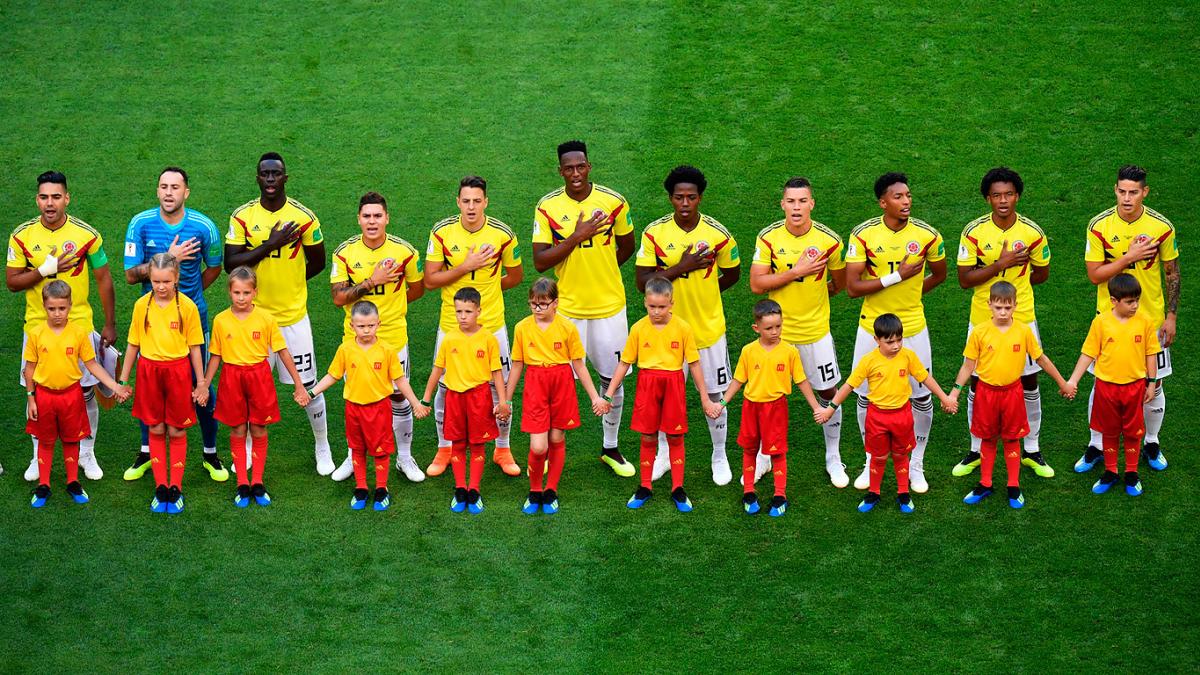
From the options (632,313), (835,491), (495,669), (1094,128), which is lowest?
(495,669)

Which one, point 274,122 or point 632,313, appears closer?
point 632,313

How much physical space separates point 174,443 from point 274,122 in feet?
17.4

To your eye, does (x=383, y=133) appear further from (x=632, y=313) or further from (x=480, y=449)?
(x=480, y=449)

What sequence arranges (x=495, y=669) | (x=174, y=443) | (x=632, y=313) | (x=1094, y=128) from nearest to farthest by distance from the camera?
(x=495, y=669)
(x=174, y=443)
(x=632, y=313)
(x=1094, y=128)

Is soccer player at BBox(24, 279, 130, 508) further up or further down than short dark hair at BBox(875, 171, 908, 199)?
further down

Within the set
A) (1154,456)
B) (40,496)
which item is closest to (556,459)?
(40,496)

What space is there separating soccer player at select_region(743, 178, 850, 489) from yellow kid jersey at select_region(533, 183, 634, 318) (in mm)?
969

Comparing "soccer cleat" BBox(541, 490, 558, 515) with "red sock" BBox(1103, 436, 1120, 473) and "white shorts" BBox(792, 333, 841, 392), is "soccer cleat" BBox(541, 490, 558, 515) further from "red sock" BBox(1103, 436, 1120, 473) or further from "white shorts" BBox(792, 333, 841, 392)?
"red sock" BBox(1103, 436, 1120, 473)

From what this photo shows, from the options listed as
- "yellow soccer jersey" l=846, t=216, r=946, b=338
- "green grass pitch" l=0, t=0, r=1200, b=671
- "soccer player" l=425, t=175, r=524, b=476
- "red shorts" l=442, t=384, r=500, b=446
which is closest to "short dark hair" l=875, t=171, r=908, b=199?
"yellow soccer jersey" l=846, t=216, r=946, b=338

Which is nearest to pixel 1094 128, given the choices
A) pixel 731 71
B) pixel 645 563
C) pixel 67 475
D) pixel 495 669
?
pixel 731 71

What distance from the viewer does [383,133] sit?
14.3m

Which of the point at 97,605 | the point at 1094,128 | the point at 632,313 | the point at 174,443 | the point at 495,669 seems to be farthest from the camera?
the point at 1094,128

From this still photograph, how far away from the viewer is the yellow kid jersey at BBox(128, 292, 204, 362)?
9.62m

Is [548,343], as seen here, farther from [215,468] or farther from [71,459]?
[71,459]
